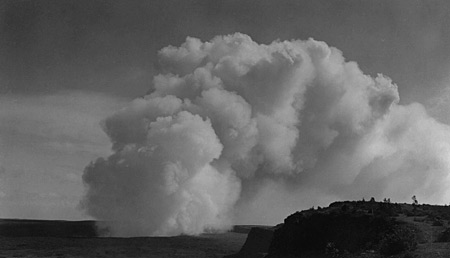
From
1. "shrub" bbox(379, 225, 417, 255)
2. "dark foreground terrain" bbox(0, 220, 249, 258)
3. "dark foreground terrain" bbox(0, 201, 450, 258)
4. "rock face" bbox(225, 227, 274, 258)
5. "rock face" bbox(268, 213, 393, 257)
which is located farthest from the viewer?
"dark foreground terrain" bbox(0, 220, 249, 258)

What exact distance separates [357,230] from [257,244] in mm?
52445

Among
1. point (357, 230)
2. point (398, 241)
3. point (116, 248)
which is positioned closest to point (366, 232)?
point (357, 230)

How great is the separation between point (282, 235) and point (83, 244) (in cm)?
7404

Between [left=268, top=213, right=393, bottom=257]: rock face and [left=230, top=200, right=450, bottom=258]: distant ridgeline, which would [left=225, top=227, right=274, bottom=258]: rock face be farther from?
[left=230, top=200, right=450, bottom=258]: distant ridgeline

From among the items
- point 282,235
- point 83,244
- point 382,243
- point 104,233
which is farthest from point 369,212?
point 104,233

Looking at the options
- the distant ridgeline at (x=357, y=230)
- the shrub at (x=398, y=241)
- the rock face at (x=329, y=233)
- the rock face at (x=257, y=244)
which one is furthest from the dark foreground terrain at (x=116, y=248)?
the shrub at (x=398, y=241)

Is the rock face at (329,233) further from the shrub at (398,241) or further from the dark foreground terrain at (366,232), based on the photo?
the shrub at (398,241)

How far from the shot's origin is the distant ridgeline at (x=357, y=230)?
39.6 meters

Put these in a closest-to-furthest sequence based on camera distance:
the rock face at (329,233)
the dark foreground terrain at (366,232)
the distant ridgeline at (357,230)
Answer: the dark foreground terrain at (366,232)
the distant ridgeline at (357,230)
the rock face at (329,233)

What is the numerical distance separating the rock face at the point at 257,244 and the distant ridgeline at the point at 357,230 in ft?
121

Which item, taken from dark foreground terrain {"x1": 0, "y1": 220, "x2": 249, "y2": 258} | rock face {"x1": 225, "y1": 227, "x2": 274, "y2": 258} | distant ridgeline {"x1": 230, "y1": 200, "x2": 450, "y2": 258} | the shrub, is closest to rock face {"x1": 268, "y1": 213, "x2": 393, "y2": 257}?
distant ridgeline {"x1": 230, "y1": 200, "x2": 450, "y2": 258}

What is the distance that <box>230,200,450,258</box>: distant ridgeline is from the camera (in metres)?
39.6

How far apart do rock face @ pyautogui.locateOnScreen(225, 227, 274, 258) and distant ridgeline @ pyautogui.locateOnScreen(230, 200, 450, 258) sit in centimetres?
3692

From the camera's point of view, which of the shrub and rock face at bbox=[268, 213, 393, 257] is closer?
the shrub
